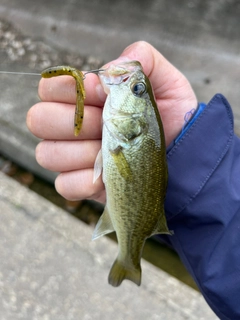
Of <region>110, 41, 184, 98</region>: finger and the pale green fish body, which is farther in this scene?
<region>110, 41, 184, 98</region>: finger

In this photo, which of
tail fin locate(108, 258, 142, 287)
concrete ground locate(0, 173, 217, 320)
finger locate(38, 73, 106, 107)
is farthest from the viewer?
concrete ground locate(0, 173, 217, 320)

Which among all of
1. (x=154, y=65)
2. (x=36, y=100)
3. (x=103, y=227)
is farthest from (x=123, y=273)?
(x=36, y=100)

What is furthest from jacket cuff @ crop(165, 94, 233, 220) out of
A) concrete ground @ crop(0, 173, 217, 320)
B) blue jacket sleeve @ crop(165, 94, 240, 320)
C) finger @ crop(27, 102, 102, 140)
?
concrete ground @ crop(0, 173, 217, 320)

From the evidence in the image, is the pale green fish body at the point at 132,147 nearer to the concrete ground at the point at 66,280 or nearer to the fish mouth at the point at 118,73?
the fish mouth at the point at 118,73

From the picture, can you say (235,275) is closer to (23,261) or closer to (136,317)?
(136,317)

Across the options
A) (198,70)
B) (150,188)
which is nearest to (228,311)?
(150,188)

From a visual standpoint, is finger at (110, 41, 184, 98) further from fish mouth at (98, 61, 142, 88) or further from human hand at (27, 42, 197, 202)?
fish mouth at (98, 61, 142, 88)

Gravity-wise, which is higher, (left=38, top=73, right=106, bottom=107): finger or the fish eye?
the fish eye

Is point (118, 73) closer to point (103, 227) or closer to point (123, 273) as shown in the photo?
point (103, 227)
